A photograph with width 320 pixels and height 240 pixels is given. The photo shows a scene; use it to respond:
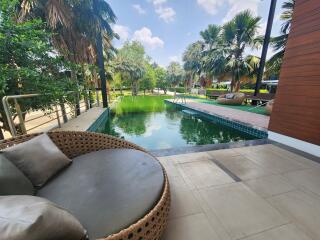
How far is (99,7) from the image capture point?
23.4ft

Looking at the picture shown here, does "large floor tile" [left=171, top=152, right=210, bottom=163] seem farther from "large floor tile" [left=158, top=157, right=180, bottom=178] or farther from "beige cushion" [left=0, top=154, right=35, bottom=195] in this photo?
"beige cushion" [left=0, top=154, right=35, bottom=195]

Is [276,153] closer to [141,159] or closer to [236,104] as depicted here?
[141,159]

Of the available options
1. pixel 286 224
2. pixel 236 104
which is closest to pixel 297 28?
pixel 286 224

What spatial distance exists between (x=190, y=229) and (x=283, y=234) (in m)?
0.73

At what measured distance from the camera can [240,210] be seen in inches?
59.9

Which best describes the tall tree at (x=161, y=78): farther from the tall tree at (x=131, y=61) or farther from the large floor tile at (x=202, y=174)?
the large floor tile at (x=202, y=174)

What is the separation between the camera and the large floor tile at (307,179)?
1875 millimetres

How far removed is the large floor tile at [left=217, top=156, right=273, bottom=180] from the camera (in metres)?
2.12

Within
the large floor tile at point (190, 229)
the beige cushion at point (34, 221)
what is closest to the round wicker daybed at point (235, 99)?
the large floor tile at point (190, 229)

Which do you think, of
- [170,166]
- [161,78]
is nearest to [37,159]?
[170,166]

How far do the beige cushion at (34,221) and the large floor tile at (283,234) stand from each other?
1300 mm

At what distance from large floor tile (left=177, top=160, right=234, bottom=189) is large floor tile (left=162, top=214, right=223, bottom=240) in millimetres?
475

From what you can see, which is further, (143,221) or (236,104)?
(236,104)

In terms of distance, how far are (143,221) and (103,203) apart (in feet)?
1.01
